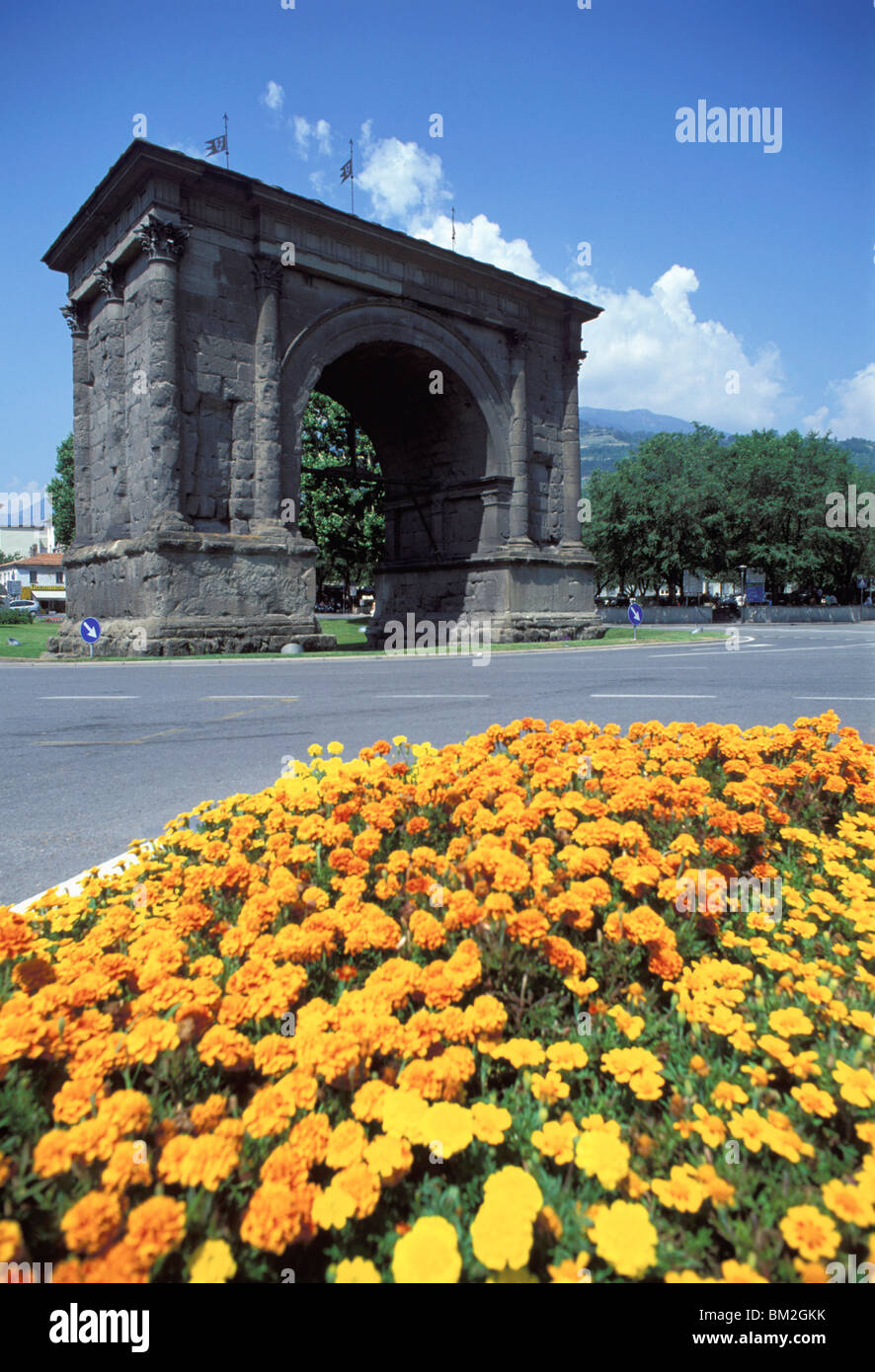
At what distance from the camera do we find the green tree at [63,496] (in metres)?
57.5

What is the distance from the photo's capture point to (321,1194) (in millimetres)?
1330

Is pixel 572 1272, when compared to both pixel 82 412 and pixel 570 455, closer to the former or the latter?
pixel 82 412

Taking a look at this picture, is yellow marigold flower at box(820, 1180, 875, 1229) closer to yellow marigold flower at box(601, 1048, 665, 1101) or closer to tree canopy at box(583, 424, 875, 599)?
yellow marigold flower at box(601, 1048, 665, 1101)

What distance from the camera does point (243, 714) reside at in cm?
753

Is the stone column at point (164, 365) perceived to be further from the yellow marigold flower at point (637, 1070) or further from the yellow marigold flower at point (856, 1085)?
the yellow marigold flower at point (856, 1085)

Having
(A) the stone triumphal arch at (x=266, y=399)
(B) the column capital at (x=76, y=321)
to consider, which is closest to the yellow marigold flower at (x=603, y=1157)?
(A) the stone triumphal arch at (x=266, y=399)

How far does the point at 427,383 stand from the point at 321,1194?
24.6 meters

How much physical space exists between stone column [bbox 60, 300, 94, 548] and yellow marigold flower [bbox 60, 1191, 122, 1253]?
21.9 m

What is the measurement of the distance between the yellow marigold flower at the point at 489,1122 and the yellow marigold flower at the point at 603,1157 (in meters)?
0.14

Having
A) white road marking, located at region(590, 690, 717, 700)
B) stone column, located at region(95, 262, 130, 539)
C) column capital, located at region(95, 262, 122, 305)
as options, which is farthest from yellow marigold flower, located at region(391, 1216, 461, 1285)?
column capital, located at region(95, 262, 122, 305)

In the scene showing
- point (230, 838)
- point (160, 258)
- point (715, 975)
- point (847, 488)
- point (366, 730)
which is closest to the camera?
point (715, 975)

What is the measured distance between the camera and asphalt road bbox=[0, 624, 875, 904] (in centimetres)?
396
